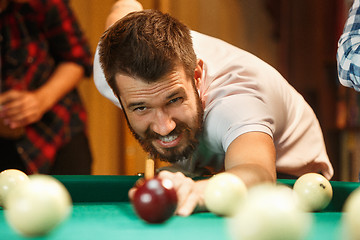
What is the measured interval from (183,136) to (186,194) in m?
0.60

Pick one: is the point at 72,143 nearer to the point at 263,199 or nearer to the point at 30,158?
the point at 30,158

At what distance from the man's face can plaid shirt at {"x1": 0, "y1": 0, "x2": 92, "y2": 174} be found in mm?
1291

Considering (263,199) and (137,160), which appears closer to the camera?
(263,199)

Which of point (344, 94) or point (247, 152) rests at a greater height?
point (247, 152)

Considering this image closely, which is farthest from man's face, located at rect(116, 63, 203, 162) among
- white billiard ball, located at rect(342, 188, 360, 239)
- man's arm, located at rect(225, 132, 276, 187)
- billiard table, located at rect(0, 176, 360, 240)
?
white billiard ball, located at rect(342, 188, 360, 239)

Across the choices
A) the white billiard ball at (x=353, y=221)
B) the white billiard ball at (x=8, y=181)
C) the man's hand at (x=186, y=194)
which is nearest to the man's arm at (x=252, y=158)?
the man's hand at (x=186, y=194)

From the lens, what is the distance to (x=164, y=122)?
1.79m

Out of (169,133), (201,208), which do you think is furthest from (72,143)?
(201,208)

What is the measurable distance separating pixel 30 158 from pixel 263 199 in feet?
7.85

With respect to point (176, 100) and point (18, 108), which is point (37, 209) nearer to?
point (176, 100)

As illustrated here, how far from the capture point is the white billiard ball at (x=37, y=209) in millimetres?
945

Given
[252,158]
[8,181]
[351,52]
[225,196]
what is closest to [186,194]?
[225,196]

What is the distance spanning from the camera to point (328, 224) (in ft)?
3.83

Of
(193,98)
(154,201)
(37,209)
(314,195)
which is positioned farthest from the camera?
(193,98)
